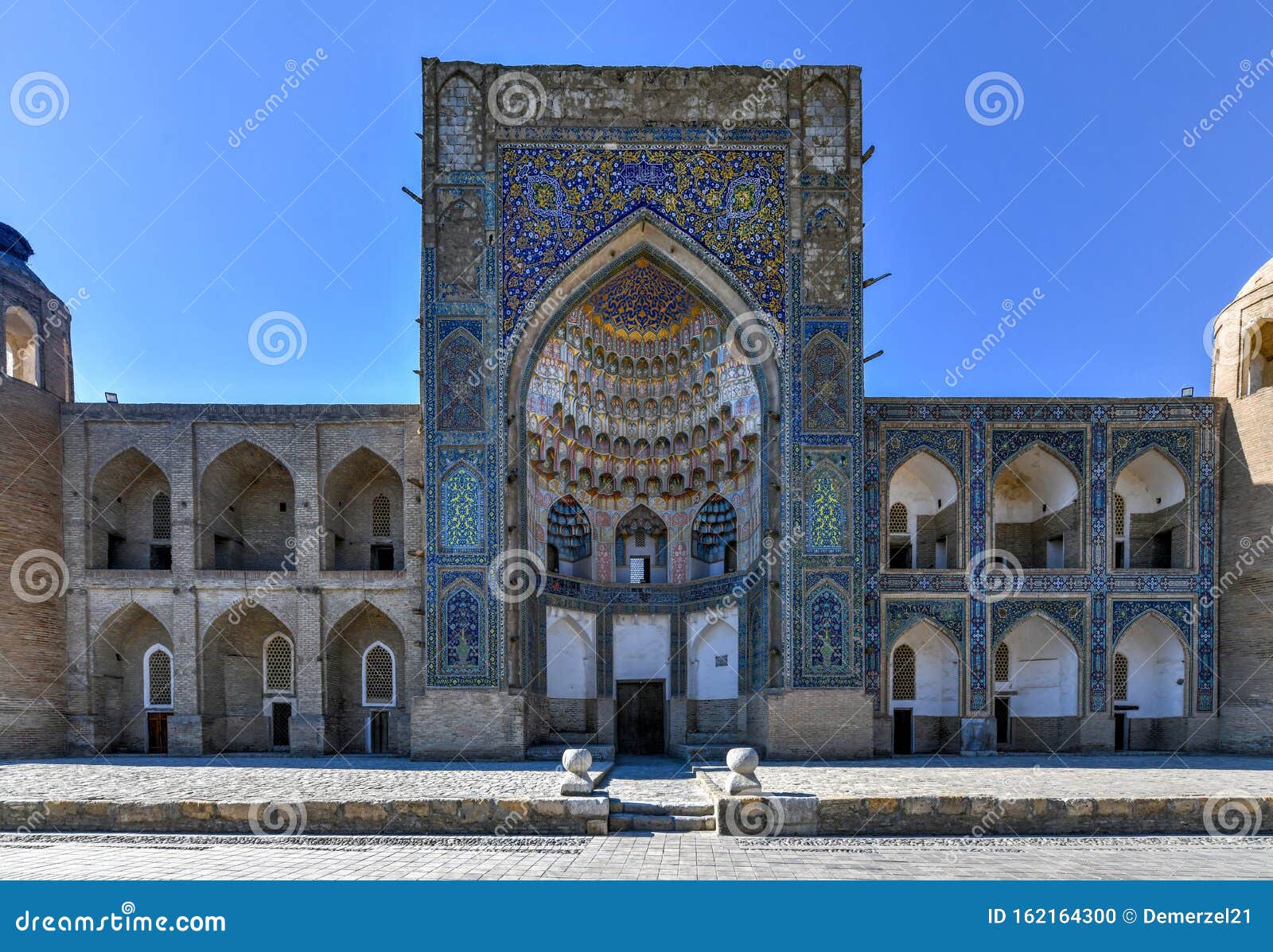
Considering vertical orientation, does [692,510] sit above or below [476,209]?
below

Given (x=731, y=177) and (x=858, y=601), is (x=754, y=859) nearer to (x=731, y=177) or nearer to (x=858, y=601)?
(x=858, y=601)

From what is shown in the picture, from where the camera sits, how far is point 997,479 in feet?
55.4

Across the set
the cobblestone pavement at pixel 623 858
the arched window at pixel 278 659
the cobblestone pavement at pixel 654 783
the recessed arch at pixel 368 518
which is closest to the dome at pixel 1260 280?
the cobblestone pavement at pixel 623 858

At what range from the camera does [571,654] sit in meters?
16.0

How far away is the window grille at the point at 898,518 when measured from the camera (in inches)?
Answer: 658

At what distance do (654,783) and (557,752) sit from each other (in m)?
3.39

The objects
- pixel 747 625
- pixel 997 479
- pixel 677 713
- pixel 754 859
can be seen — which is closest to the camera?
pixel 754 859

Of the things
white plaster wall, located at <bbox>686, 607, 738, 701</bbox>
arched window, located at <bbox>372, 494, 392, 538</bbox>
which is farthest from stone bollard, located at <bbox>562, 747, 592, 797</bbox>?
arched window, located at <bbox>372, 494, 392, 538</bbox>

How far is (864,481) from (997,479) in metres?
3.84

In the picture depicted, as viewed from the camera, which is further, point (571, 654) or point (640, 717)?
point (640, 717)

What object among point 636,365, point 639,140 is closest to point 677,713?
point 636,365

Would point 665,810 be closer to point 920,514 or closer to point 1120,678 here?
point 920,514

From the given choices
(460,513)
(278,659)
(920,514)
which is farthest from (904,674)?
(278,659)

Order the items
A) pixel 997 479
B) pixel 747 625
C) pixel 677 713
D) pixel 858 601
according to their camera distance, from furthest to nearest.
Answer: pixel 997 479 → pixel 677 713 → pixel 747 625 → pixel 858 601
